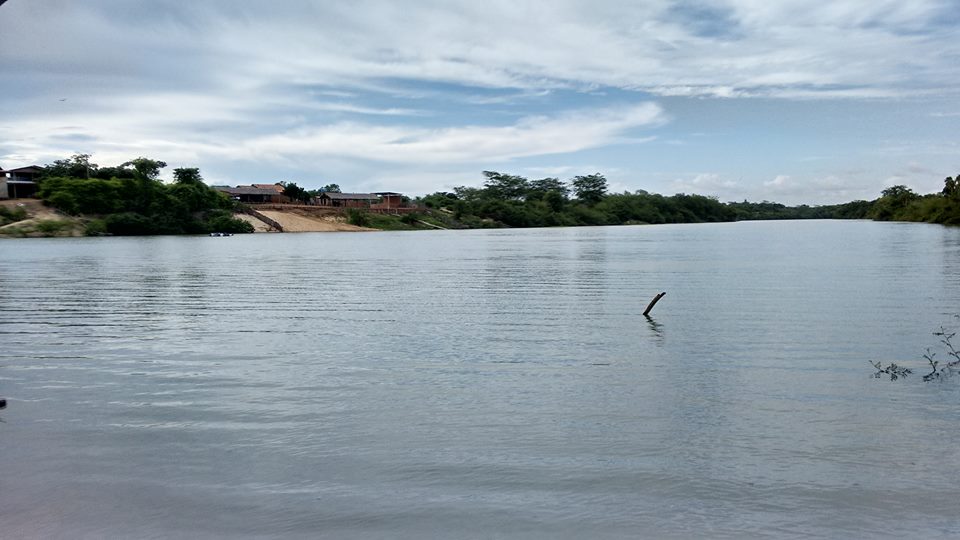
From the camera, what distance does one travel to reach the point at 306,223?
455 ft

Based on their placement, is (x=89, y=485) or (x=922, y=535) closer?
(x=922, y=535)

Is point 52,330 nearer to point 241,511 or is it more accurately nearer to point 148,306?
point 148,306

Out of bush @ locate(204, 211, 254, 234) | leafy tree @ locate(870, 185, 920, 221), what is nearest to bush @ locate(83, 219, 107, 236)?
bush @ locate(204, 211, 254, 234)

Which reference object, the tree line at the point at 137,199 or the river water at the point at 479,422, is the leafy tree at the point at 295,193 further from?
the river water at the point at 479,422

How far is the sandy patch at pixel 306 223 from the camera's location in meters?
134

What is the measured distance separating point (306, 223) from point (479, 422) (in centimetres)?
13183

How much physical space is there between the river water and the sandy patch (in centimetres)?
11152

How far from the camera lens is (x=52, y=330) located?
21.0 meters

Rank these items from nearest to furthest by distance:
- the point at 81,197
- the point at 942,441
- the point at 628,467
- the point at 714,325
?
the point at 628,467 → the point at 942,441 → the point at 714,325 → the point at 81,197

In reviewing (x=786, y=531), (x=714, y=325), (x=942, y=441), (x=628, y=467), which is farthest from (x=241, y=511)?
(x=714, y=325)

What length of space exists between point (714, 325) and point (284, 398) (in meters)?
12.4

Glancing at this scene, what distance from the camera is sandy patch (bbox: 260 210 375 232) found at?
134500 mm

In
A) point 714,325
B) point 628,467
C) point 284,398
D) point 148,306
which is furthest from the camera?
point 148,306

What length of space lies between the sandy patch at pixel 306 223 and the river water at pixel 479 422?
112 metres
